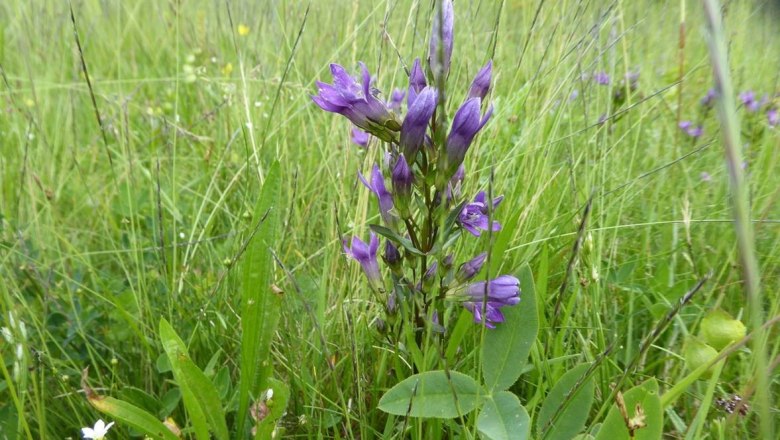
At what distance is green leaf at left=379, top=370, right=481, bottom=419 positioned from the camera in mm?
839

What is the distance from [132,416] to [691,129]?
1.89 metres

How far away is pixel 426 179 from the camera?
2.88 feet

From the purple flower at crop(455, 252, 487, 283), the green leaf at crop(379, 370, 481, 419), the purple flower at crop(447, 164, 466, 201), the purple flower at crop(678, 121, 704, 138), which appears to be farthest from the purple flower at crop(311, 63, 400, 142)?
the purple flower at crop(678, 121, 704, 138)

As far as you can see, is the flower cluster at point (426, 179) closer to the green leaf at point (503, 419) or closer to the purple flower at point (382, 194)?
the purple flower at point (382, 194)

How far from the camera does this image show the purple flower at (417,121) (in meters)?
0.83

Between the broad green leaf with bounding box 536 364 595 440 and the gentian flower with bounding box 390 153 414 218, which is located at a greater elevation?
the gentian flower with bounding box 390 153 414 218

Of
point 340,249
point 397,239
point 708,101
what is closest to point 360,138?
point 340,249

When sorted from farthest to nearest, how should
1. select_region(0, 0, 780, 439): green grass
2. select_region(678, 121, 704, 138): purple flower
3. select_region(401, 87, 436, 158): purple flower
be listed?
select_region(678, 121, 704, 138): purple flower < select_region(0, 0, 780, 439): green grass < select_region(401, 87, 436, 158): purple flower

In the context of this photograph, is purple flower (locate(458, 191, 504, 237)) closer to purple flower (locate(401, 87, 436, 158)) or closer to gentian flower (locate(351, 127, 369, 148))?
purple flower (locate(401, 87, 436, 158))

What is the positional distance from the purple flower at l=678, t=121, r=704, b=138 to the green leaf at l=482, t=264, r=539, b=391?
4.29 feet

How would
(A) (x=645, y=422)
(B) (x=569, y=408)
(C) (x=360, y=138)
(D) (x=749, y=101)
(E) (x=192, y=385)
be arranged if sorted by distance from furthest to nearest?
(D) (x=749, y=101), (C) (x=360, y=138), (E) (x=192, y=385), (B) (x=569, y=408), (A) (x=645, y=422)

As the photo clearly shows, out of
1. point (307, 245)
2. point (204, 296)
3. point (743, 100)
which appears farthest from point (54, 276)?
point (743, 100)

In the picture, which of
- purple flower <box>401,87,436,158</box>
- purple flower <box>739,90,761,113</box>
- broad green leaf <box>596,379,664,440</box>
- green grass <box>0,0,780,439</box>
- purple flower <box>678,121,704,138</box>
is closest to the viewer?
broad green leaf <box>596,379,664,440</box>

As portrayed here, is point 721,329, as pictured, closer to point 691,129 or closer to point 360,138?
point 360,138
